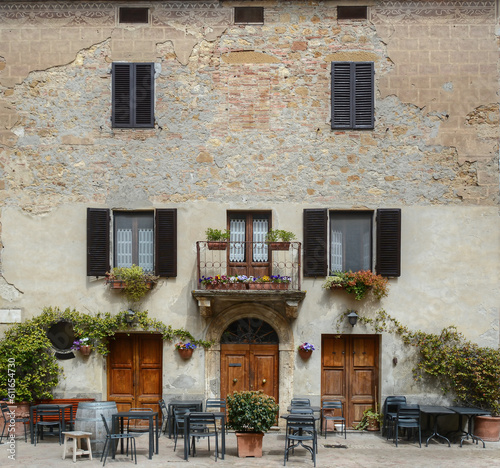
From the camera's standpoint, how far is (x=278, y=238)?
15117 millimetres

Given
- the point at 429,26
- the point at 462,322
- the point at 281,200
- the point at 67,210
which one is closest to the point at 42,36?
the point at 67,210

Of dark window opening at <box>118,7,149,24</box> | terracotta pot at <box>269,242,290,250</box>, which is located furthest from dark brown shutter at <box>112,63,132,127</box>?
terracotta pot at <box>269,242,290,250</box>

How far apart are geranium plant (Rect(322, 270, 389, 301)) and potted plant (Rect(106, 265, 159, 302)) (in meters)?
3.61

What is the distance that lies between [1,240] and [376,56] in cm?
848

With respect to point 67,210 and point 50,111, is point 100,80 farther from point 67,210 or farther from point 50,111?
point 67,210

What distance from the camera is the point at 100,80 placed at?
1560 cm

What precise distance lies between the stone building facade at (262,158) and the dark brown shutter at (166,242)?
13 cm

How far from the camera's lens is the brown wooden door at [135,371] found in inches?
613

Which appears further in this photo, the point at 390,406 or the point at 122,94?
the point at 122,94

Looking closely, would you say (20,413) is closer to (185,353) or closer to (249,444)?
(185,353)

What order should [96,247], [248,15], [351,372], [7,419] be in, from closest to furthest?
[7,419] < [96,247] < [351,372] < [248,15]

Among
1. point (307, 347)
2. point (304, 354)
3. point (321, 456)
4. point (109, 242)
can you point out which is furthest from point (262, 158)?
point (321, 456)

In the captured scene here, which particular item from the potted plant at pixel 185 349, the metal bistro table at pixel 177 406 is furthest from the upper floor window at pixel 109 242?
the metal bistro table at pixel 177 406

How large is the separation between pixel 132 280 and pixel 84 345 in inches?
63.2
